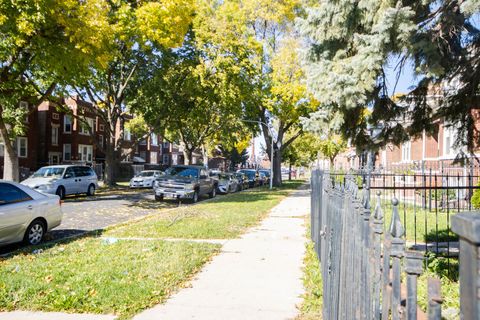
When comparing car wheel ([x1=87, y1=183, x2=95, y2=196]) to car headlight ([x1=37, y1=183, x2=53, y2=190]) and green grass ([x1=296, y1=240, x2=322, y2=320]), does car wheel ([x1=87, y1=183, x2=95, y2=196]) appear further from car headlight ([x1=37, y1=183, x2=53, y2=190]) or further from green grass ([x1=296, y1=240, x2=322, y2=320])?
green grass ([x1=296, y1=240, x2=322, y2=320])

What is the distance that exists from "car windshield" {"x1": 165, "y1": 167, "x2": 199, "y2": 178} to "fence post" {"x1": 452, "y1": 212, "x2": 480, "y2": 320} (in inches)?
782

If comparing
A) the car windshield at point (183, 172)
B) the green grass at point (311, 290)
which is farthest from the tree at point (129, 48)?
the green grass at point (311, 290)

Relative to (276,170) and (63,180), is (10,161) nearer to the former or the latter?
(63,180)

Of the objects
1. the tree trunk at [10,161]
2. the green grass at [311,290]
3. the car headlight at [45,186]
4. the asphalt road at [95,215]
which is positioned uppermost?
the tree trunk at [10,161]

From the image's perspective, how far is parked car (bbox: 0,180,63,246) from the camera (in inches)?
329

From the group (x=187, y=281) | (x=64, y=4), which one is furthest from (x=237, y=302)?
(x=64, y=4)

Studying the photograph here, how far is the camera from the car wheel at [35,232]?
8.97m

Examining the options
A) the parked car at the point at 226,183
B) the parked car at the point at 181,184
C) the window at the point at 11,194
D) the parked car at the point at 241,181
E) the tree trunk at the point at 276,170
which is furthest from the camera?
the tree trunk at the point at 276,170

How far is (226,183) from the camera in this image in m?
29.2

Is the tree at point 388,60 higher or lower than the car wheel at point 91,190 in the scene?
higher

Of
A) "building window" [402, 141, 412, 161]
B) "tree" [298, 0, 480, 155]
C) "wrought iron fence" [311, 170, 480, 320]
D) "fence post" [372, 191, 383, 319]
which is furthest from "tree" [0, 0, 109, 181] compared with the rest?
"building window" [402, 141, 412, 161]

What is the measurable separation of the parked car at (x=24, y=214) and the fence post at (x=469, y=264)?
8.78 metres

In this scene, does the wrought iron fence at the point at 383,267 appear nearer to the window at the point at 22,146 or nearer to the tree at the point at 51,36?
the tree at the point at 51,36

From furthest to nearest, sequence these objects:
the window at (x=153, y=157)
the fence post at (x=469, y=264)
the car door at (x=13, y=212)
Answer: the window at (x=153, y=157) < the car door at (x=13, y=212) < the fence post at (x=469, y=264)
